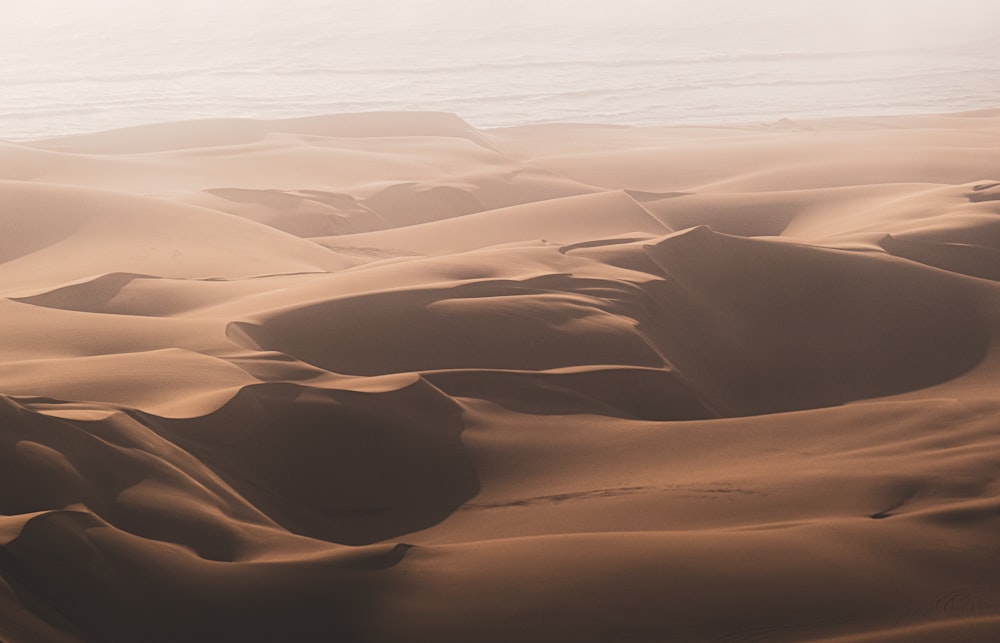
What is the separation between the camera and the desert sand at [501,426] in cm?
275

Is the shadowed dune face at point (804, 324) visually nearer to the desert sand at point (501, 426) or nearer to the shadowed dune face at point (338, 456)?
the desert sand at point (501, 426)

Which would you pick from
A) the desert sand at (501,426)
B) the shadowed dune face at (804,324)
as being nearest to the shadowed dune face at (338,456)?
the desert sand at (501,426)

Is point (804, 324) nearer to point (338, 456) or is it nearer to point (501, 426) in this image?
point (501, 426)

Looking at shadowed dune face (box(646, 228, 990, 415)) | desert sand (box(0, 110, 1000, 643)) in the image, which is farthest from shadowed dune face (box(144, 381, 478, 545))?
shadowed dune face (box(646, 228, 990, 415))

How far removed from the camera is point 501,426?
4.10m

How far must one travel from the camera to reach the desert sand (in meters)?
2.75

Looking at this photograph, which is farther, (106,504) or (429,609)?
(106,504)

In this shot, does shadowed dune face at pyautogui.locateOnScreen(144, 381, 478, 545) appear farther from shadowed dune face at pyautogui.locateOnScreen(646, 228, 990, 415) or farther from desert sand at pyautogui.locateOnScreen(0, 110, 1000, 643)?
shadowed dune face at pyautogui.locateOnScreen(646, 228, 990, 415)

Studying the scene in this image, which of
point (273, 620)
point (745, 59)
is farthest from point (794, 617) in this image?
point (745, 59)

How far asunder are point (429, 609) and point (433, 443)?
114 cm

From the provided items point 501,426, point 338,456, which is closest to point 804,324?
point 501,426

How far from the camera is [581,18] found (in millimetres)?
38969

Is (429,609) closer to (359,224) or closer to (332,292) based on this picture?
(332,292)

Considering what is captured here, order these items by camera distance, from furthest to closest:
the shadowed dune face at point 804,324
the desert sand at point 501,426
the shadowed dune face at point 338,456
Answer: the shadowed dune face at point 804,324 < the shadowed dune face at point 338,456 < the desert sand at point 501,426
